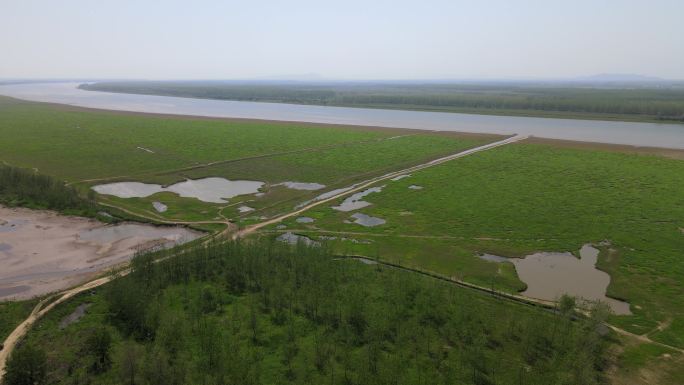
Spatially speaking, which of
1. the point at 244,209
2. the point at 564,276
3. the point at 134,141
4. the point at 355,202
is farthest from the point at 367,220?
the point at 134,141

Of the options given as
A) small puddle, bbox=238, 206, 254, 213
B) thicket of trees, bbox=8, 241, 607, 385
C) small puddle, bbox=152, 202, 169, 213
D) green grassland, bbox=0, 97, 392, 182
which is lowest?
thicket of trees, bbox=8, 241, 607, 385

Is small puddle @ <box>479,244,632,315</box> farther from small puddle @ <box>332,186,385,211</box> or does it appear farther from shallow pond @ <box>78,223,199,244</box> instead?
shallow pond @ <box>78,223,199,244</box>

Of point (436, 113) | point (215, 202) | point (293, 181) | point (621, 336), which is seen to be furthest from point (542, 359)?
point (436, 113)

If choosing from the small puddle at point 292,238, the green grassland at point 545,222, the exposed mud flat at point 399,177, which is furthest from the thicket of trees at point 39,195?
the exposed mud flat at point 399,177

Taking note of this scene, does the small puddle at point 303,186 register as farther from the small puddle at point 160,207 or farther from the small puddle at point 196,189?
the small puddle at point 160,207

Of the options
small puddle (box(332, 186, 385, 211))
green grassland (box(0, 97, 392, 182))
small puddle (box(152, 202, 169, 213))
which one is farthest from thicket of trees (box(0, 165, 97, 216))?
small puddle (box(332, 186, 385, 211))

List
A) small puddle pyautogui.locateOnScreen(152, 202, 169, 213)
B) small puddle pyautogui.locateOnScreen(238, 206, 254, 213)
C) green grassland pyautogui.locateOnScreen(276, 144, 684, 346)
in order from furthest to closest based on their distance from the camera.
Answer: small puddle pyautogui.locateOnScreen(152, 202, 169, 213) < small puddle pyautogui.locateOnScreen(238, 206, 254, 213) < green grassland pyautogui.locateOnScreen(276, 144, 684, 346)
